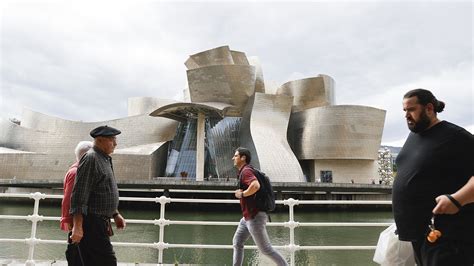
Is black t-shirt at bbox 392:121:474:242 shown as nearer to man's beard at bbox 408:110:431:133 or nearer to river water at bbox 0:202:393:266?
man's beard at bbox 408:110:431:133

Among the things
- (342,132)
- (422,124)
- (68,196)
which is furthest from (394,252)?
(342,132)

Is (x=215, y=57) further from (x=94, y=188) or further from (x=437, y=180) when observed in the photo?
(x=437, y=180)

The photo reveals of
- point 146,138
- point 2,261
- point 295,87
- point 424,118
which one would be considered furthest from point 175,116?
point 424,118

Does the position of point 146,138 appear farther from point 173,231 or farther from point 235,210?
point 173,231

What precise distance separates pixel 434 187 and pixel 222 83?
25.7 m

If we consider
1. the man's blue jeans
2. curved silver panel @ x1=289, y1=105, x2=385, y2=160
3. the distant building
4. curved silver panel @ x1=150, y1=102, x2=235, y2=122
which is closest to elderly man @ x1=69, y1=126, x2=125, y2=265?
the man's blue jeans

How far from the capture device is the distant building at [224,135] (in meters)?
26.5

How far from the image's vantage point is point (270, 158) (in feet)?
81.3

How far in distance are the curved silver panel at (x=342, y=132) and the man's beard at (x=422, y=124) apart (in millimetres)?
27623

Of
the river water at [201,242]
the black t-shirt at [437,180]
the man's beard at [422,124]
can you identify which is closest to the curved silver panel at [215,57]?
the river water at [201,242]

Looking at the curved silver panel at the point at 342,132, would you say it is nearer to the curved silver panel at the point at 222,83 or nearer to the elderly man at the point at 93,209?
the curved silver panel at the point at 222,83

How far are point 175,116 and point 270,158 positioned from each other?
9.15m

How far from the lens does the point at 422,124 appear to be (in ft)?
6.34

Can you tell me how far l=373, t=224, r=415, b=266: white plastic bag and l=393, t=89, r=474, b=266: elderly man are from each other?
0.44 meters
